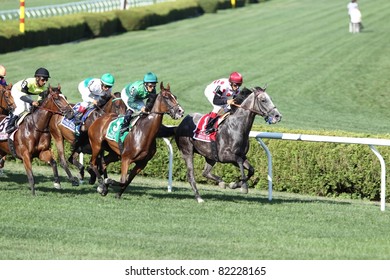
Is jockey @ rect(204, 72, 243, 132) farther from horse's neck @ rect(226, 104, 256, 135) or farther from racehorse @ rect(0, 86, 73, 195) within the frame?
racehorse @ rect(0, 86, 73, 195)

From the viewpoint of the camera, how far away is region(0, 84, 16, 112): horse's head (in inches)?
632

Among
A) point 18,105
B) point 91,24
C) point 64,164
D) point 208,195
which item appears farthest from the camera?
point 91,24

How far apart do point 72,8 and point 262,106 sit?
31.0 m

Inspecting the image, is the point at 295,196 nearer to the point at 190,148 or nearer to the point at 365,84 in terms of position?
the point at 190,148

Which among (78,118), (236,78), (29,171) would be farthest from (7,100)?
(236,78)

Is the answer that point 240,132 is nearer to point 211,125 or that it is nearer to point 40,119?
point 211,125

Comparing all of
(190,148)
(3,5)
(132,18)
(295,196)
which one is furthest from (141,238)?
(3,5)

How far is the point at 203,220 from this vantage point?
12.6m

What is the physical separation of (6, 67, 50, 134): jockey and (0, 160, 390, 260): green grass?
3.46 ft

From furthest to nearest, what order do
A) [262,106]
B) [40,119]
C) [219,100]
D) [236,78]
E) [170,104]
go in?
[219,100] < [40,119] < [236,78] < [262,106] < [170,104]

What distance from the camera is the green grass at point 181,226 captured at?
10336 millimetres

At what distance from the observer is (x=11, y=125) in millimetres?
15133

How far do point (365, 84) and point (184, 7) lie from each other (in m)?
19.4

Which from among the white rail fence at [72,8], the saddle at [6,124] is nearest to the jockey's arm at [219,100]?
the saddle at [6,124]
